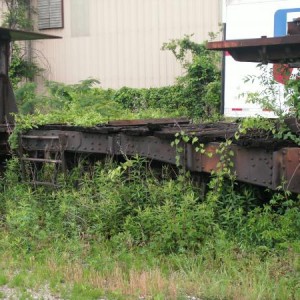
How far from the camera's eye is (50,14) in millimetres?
24047

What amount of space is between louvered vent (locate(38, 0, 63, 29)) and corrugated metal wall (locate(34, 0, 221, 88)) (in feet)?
0.79

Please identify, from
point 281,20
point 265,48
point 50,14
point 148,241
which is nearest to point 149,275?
point 148,241

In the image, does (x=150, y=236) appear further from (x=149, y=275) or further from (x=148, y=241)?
→ (x=149, y=275)

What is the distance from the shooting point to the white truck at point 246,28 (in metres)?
13.3

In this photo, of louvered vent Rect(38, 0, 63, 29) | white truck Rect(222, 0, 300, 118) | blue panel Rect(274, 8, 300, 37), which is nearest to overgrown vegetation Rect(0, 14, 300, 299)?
white truck Rect(222, 0, 300, 118)

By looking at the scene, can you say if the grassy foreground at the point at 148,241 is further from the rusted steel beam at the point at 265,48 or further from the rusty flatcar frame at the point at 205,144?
the rusted steel beam at the point at 265,48

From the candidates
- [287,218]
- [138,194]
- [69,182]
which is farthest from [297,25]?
[69,182]

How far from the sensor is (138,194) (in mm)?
8555

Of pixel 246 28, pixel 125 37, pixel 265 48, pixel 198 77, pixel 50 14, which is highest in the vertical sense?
pixel 50 14

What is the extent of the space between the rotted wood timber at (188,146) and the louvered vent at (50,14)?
14.1 m

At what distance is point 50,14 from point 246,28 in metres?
11.8

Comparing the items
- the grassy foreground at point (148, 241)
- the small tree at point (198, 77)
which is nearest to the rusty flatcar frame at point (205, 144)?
the grassy foreground at point (148, 241)

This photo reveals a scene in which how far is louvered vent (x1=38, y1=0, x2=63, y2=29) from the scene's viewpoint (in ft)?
78.2

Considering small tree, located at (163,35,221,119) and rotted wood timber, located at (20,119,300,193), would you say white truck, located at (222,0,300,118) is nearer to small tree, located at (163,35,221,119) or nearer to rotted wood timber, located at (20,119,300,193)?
rotted wood timber, located at (20,119,300,193)
